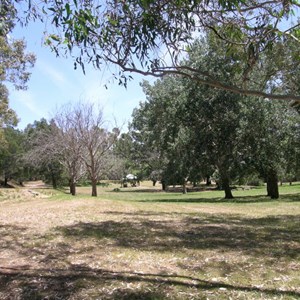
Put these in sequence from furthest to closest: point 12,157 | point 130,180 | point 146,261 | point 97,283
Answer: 1. point 130,180
2. point 12,157
3. point 146,261
4. point 97,283

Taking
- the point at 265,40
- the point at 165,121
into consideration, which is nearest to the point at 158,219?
the point at 265,40

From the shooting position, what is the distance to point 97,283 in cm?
507

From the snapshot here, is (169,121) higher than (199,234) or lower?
higher

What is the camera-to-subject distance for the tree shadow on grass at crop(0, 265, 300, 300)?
15.3ft

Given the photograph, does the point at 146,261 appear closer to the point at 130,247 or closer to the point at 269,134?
the point at 130,247

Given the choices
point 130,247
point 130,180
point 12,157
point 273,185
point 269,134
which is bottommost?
point 130,247

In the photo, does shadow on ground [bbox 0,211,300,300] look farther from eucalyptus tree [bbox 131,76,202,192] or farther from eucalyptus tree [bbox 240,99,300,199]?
eucalyptus tree [bbox 131,76,202,192]

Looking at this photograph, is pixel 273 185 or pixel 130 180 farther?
pixel 130 180

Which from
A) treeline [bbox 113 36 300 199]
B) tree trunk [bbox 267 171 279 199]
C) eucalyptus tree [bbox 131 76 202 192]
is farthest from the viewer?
tree trunk [bbox 267 171 279 199]

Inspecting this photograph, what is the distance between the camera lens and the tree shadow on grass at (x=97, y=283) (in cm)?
467

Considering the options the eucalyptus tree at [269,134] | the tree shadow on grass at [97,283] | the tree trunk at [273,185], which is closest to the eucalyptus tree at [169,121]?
the eucalyptus tree at [269,134]

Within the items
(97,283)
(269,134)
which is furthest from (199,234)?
(269,134)

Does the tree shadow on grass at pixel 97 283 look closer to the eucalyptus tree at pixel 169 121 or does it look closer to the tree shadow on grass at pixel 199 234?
the tree shadow on grass at pixel 199 234

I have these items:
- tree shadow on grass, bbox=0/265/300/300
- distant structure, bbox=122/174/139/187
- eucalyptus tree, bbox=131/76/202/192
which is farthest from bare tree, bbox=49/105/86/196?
distant structure, bbox=122/174/139/187
